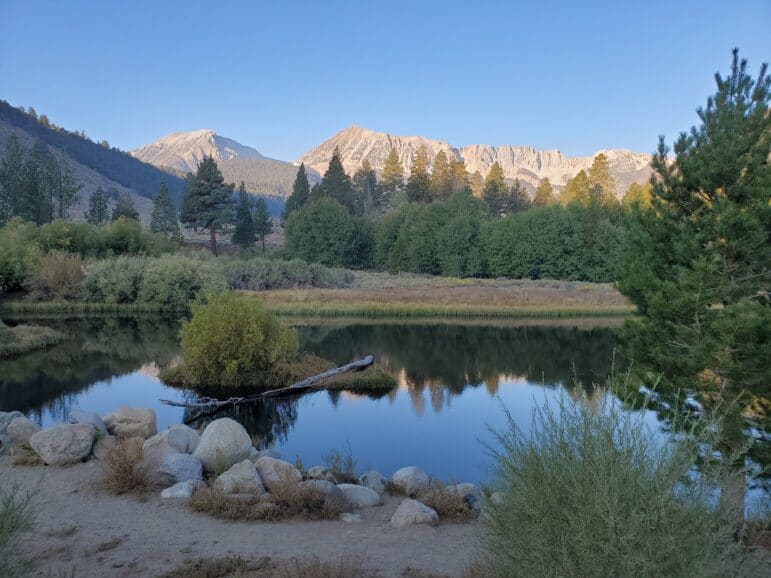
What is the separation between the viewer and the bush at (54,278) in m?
38.9

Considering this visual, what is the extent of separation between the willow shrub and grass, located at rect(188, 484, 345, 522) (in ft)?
13.3

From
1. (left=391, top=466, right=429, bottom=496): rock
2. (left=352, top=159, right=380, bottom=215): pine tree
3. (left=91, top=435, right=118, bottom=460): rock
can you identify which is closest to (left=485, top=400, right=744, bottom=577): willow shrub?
(left=391, top=466, right=429, bottom=496): rock

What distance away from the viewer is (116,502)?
323 inches

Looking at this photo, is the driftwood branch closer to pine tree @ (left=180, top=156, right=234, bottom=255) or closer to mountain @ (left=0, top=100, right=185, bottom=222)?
pine tree @ (left=180, top=156, right=234, bottom=255)

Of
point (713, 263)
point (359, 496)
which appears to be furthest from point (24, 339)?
point (713, 263)

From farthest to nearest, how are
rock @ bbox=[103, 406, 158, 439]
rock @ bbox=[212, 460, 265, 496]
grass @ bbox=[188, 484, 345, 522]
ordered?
rock @ bbox=[103, 406, 158, 439]
rock @ bbox=[212, 460, 265, 496]
grass @ bbox=[188, 484, 345, 522]

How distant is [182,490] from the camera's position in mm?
8508

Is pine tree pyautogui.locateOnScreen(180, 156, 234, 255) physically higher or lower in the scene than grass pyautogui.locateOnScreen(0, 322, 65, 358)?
higher

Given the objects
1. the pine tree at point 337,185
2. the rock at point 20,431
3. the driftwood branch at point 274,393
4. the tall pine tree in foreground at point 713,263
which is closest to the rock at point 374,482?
the tall pine tree in foreground at point 713,263

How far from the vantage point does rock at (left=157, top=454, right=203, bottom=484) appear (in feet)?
29.6

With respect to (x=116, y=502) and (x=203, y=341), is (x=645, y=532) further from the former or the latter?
(x=203, y=341)

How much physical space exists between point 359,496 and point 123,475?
3.39 metres

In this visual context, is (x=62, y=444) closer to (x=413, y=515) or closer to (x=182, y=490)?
(x=182, y=490)

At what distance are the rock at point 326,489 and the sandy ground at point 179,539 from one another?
0.41 metres
